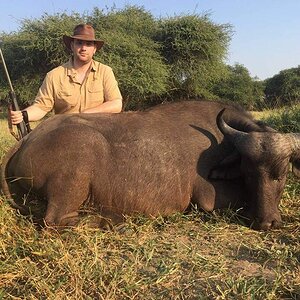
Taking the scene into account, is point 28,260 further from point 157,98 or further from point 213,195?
point 157,98

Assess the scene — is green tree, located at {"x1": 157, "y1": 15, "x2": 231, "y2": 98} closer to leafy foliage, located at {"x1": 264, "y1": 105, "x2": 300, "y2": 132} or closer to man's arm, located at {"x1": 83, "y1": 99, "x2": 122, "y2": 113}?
leafy foliage, located at {"x1": 264, "y1": 105, "x2": 300, "y2": 132}

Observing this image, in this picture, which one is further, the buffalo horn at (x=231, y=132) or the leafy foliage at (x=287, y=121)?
the leafy foliage at (x=287, y=121)

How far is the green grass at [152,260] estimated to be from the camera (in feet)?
9.80

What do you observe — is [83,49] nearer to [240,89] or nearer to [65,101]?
[65,101]

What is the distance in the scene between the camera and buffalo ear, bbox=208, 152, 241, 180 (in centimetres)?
470

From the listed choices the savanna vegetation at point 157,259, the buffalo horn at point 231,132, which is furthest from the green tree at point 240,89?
the savanna vegetation at point 157,259

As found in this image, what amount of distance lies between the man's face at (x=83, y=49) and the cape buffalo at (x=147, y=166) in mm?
1437

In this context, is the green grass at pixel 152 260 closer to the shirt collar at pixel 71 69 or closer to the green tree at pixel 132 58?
the shirt collar at pixel 71 69

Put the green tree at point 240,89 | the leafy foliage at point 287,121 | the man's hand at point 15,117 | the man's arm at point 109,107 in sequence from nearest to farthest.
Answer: the man's hand at point 15,117 < the man's arm at point 109,107 < the leafy foliage at point 287,121 < the green tree at point 240,89

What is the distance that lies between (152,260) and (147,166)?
1.33m

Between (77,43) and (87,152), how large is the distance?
2.31 m

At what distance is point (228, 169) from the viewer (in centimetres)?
476

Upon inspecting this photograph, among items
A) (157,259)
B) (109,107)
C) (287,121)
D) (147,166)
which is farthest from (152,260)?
(287,121)

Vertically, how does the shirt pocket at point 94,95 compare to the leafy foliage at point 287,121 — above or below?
above
